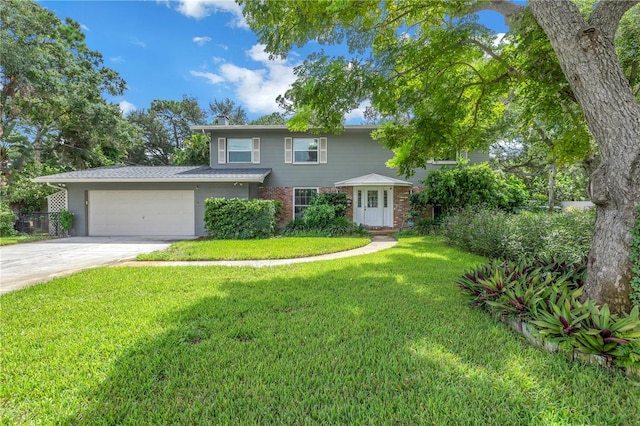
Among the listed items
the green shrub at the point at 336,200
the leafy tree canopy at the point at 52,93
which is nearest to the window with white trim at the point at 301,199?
the green shrub at the point at 336,200

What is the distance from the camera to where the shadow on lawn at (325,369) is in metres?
2.01

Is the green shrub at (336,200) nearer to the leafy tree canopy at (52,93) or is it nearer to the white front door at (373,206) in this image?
the white front door at (373,206)

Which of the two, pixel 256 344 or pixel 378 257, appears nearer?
pixel 256 344

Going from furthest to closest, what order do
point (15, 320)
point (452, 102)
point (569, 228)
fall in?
1. point (452, 102)
2. point (569, 228)
3. point (15, 320)

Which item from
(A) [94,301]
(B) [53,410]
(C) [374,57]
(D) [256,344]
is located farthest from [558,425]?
(C) [374,57]

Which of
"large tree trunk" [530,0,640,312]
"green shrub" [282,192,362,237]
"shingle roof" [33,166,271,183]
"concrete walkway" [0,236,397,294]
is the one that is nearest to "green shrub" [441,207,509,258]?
"concrete walkway" [0,236,397,294]

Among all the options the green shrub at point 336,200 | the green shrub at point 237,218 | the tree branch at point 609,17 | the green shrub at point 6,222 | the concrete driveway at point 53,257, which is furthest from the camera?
the green shrub at point 336,200

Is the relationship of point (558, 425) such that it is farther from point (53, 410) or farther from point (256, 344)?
point (53, 410)

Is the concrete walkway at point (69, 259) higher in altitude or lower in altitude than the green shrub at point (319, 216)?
lower

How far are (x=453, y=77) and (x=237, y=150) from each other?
10.5 meters

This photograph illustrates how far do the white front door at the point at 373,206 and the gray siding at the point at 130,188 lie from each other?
17.3 ft

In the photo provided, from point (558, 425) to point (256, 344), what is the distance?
98.5 inches

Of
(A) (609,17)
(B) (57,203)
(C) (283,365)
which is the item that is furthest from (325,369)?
(B) (57,203)

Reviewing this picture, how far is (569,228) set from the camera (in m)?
6.06
